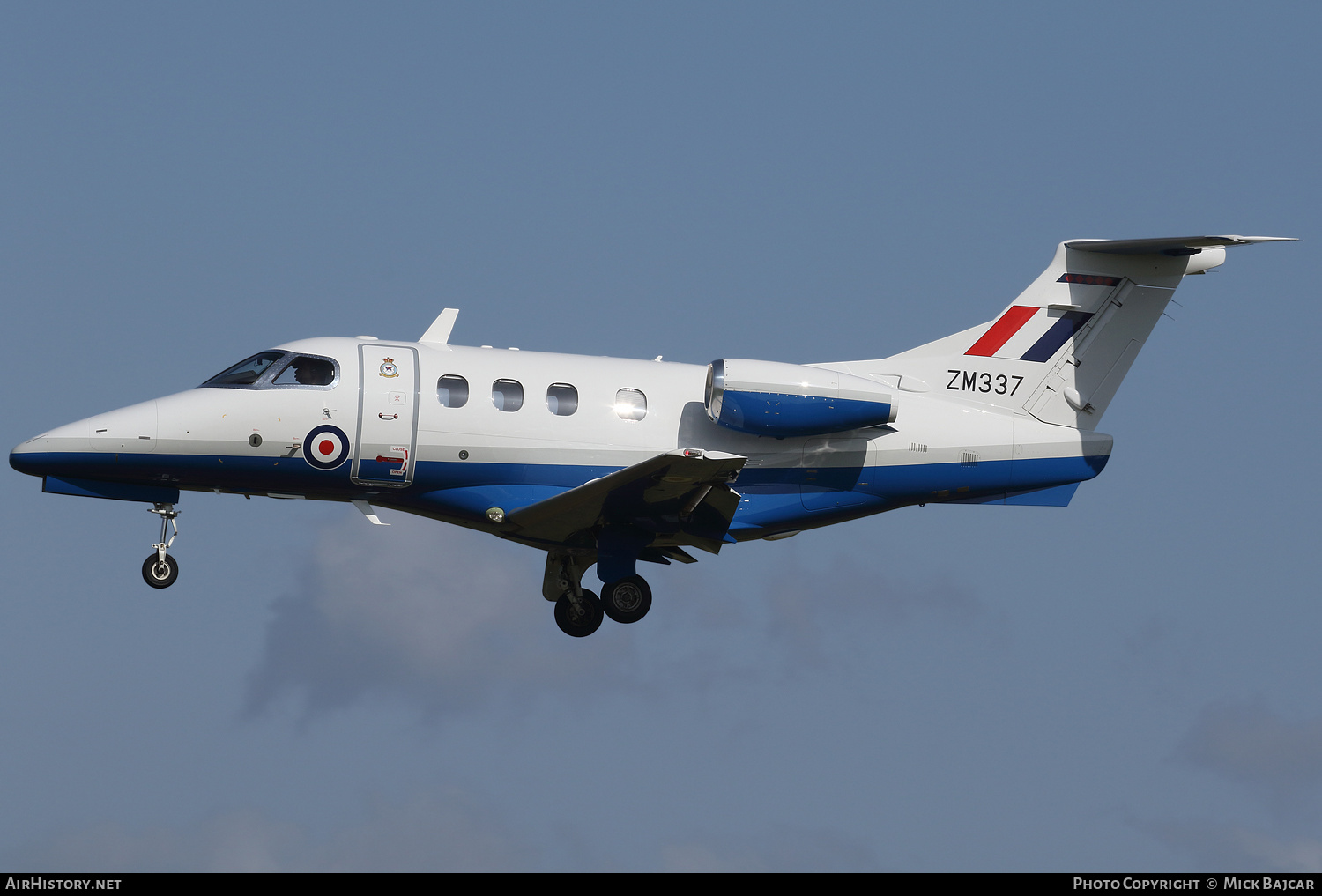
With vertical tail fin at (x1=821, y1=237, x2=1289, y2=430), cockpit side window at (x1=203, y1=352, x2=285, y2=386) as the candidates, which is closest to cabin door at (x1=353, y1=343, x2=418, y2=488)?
cockpit side window at (x1=203, y1=352, x2=285, y2=386)

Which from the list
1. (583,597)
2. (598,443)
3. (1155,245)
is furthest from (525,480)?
(1155,245)

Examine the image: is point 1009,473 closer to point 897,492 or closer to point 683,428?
point 897,492

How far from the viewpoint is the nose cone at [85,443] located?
71.4ft

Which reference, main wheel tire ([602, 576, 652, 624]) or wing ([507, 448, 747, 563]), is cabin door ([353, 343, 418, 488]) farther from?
Answer: main wheel tire ([602, 576, 652, 624])

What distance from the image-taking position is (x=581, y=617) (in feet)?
79.3

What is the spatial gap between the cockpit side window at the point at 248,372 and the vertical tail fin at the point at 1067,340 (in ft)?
28.0

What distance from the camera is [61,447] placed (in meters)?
21.8

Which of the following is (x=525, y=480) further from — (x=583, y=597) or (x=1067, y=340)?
(x=1067, y=340)

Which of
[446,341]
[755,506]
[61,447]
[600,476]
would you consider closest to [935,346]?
[755,506]

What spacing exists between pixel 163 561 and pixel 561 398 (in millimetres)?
5989

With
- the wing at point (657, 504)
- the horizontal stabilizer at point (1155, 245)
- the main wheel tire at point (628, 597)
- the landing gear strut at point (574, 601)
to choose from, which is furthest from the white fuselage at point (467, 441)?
the horizontal stabilizer at point (1155, 245)

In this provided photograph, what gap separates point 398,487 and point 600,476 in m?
2.84

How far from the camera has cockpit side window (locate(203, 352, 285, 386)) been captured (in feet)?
73.6

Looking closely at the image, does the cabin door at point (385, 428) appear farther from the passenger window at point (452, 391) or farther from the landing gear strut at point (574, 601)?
the landing gear strut at point (574, 601)
